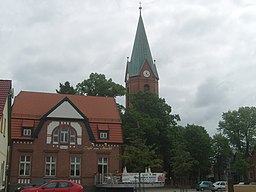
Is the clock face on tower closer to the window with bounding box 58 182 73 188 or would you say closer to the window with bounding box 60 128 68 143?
the window with bounding box 60 128 68 143

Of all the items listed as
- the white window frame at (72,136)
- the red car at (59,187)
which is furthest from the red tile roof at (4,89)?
the white window frame at (72,136)

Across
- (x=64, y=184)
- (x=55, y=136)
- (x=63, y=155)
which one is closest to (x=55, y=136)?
(x=55, y=136)

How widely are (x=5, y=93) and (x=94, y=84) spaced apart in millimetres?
34642

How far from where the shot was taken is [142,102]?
59969 mm

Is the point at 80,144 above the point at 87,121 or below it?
below

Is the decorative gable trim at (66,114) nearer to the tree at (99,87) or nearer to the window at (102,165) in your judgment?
the window at (102,165)

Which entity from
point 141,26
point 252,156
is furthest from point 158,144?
point 141,26

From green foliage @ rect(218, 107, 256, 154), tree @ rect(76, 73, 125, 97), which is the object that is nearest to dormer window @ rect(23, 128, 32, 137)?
tree @ rect(76, 73, 125, 97)

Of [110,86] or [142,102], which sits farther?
[142,102]

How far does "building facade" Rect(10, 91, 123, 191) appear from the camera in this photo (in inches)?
1483

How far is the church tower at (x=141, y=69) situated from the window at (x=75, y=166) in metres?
37.8

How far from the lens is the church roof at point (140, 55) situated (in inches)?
3034

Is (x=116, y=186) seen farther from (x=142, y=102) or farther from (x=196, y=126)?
(x=196, y=126)

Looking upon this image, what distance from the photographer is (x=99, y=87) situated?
55.5 metres
